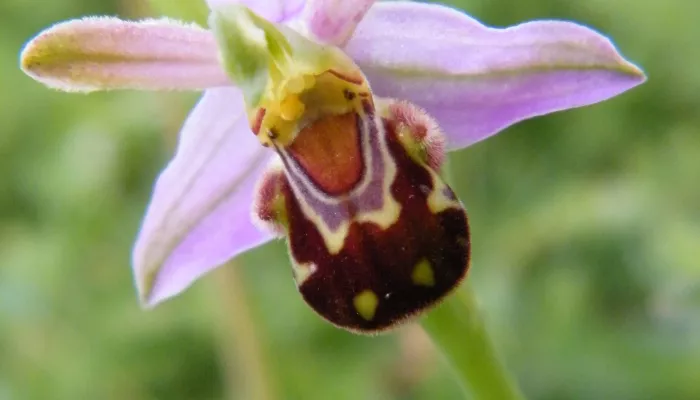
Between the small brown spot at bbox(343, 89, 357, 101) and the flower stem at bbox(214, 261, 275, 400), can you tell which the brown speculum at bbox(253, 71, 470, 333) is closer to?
the small brown spot at bbox(343, 89, 357, 101)

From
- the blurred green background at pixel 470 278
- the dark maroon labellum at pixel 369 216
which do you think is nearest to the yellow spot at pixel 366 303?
the dark maroon labellum at pixel 369 216

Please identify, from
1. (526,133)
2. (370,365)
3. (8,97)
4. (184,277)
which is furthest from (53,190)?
(184,277)

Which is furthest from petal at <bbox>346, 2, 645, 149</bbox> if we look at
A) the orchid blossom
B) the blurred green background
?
the blurred green background

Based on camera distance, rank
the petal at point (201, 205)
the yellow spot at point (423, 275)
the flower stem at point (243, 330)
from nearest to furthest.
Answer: the yellow spot at point (423, 275)
the petal at point (201, 205)
the flower stem at point (243, 330)

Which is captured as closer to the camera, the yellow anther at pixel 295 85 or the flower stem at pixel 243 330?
the yellow anther at pixel 295 85

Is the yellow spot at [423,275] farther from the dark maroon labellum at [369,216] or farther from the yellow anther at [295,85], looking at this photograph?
the yellow anther at [295,85]

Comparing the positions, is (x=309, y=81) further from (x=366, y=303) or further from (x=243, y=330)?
(x=243, y=330)

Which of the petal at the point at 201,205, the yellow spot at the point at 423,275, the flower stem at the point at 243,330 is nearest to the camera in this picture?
the yellow spot at the point at 423,275

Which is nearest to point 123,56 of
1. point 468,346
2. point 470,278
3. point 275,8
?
point 275,8
